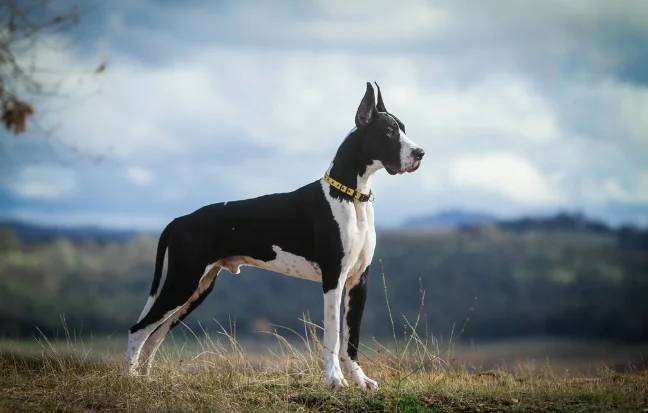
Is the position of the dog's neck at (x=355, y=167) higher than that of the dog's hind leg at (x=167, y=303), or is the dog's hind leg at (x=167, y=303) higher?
the dog's neck at (x=355, y=167)

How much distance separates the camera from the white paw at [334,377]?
7039 mm

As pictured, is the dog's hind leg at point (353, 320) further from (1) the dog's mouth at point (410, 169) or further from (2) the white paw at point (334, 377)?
(1) the dog's mouth at point (410, 169)

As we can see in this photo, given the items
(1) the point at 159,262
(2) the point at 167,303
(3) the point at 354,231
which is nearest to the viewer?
(3) the point at 354,231

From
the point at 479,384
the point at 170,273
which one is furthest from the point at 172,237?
the point at 479,384

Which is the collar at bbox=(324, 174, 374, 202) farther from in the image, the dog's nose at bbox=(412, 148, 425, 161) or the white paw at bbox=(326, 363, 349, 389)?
the white paw at bbox=(326, 363, 349, 389)

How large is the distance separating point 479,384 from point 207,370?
276 cm

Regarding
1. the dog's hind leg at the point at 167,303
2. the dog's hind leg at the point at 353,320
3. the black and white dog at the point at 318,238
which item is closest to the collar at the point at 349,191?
the black and white dog at the point at 318,238

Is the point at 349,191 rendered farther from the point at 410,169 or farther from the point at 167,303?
the point at 167,303

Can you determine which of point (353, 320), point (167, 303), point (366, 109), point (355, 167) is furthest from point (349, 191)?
point (167, 303)

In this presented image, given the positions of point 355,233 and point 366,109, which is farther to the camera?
point 366,109

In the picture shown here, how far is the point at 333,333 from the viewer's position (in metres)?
7.10

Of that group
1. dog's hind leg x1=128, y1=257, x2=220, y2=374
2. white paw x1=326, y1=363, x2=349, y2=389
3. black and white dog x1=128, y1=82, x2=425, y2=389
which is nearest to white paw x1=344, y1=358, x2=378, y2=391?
black and white dog x1=128, y1=82, x2=425, y2=389

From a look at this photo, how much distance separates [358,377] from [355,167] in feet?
6.28

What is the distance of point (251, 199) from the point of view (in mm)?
7797
